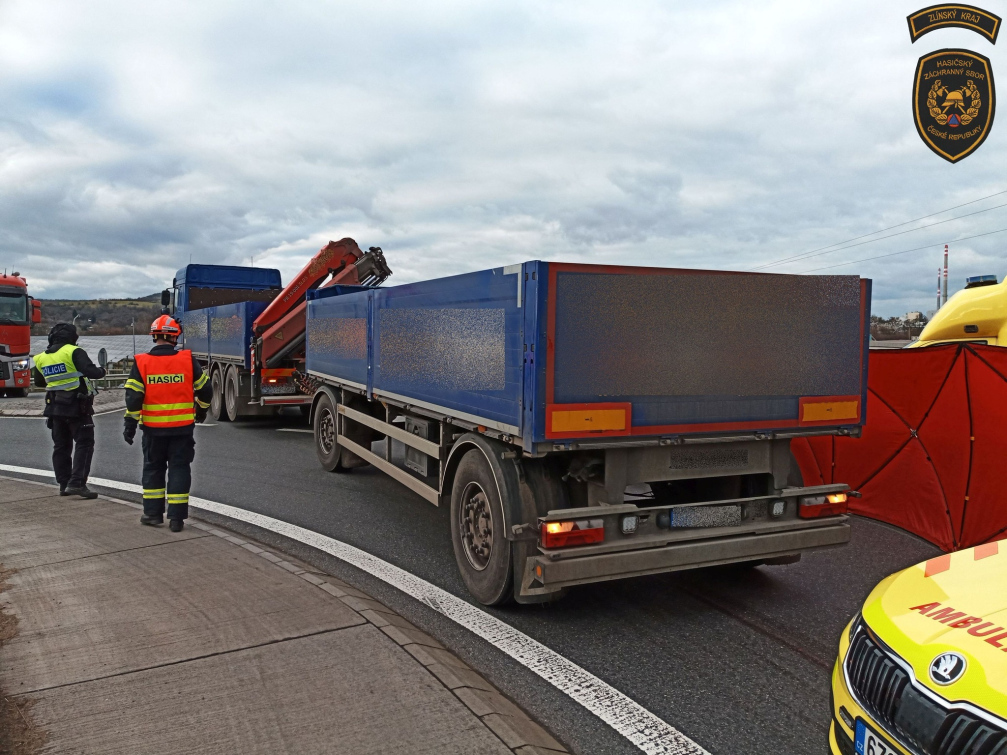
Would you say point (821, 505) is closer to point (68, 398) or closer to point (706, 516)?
point (706, 516)

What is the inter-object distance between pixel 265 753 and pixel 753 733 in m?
2.15

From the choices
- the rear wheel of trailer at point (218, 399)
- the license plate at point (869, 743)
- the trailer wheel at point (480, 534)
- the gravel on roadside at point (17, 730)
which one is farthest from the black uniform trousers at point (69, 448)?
the license plate at point (869, 743)

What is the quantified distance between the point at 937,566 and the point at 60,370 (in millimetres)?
8000

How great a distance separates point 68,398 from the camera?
804 centimetres

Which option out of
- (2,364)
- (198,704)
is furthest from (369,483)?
(2,364)

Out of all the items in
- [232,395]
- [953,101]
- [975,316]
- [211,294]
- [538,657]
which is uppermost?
[953,101]

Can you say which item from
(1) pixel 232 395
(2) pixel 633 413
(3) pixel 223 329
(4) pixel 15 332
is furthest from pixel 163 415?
(4) pixel 15 332

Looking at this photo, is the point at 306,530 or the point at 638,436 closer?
the point at 638,436

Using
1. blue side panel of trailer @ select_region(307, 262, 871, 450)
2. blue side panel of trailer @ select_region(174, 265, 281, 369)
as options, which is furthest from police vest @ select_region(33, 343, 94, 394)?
blue side panel of trailer @ select_region(174, 265, 281, 369)

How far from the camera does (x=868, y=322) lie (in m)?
5.51

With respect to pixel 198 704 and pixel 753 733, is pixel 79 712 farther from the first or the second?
pixel 753 733

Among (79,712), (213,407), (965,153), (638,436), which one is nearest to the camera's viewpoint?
(79,712)

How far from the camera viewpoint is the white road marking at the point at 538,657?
350 centimetres

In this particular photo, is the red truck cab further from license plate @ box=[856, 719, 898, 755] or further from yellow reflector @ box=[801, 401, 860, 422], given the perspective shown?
license plate @ box=[856, 719, 898, 755]
